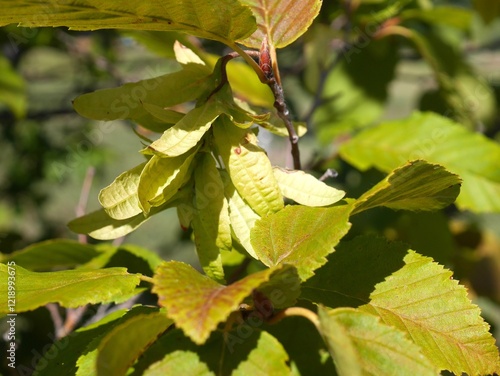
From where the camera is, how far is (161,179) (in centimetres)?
87

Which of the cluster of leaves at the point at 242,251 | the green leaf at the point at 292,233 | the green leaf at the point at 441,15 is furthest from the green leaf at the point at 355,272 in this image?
the green leaf at the point at 441,15

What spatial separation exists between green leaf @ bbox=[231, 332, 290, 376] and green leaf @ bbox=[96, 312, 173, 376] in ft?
0.39

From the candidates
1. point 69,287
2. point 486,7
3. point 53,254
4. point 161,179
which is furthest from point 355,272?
point 486,7

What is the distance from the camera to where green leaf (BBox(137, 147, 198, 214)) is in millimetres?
849

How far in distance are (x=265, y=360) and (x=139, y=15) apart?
52cm

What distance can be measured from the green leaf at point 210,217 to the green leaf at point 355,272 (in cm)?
16

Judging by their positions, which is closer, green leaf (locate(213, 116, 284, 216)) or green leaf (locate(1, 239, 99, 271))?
green leaf (locate(213, 116, 284, 216))

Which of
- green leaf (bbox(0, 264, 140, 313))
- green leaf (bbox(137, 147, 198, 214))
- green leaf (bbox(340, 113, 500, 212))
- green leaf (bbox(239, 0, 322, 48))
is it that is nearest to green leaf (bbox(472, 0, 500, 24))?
green leaf (bbox(340, 113, 500, 212))

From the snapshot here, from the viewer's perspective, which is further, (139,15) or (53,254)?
(53,254)

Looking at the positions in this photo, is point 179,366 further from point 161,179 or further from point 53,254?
point 53,254

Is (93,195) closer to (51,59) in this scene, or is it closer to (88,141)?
(88,141)

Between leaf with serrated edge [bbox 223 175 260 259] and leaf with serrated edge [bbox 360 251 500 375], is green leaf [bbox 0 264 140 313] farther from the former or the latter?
leaf with serrated edge [bbox 360 251 500 375]

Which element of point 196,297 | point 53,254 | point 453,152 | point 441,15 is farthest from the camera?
point 441,15

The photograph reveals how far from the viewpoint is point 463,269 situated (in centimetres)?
246
